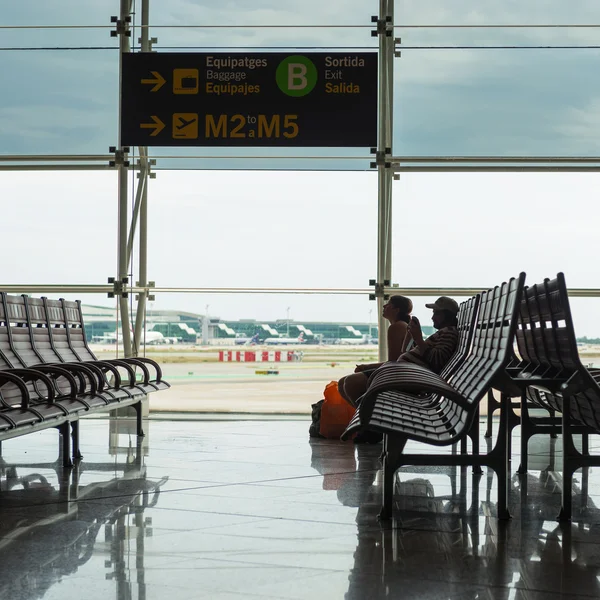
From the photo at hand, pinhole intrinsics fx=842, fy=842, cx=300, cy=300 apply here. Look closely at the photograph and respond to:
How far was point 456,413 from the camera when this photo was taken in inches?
145

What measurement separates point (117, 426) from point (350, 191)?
3.44m

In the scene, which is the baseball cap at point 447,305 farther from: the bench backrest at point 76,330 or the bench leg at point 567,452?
the bench backrest at point 76,330

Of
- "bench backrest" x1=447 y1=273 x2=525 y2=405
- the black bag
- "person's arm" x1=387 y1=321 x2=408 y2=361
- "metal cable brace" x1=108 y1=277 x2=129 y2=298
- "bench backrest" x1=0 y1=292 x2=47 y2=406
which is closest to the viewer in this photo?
"bench backrest" x1=447 y1=273 x2=525 y2=405

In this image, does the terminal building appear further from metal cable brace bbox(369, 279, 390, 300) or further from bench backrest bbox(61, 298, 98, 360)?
bench backrest bbox(61, 298, 98, 360)

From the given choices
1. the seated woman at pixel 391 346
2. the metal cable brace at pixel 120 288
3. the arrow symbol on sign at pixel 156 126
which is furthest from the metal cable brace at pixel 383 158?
the metal cable brace at pixel 120 288

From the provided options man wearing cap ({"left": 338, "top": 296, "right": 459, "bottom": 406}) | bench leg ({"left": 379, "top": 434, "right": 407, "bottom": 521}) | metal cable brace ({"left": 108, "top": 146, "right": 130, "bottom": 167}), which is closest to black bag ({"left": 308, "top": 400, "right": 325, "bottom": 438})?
man wearing cap ({"left": 338, "top": 296, "right": 459, "bottom": 406})

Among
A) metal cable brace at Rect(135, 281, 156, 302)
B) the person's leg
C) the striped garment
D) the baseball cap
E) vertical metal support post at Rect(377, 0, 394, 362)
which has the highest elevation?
vertical metal support post at Rect(377, 0, 394, 362)

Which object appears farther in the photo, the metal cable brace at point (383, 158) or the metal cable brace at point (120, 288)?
the metal cable brace at point (120, 288)

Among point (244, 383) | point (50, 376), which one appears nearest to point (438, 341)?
point (50, 376)

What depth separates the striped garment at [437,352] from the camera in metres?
5.38

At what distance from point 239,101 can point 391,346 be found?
331cm

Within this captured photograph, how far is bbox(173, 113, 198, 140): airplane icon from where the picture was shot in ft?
27.2

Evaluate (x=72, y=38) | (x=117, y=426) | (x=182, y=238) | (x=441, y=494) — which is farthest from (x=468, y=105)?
(x=441, y=494)

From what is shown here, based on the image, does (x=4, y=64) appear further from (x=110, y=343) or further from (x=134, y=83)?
(x=110, y=343)
